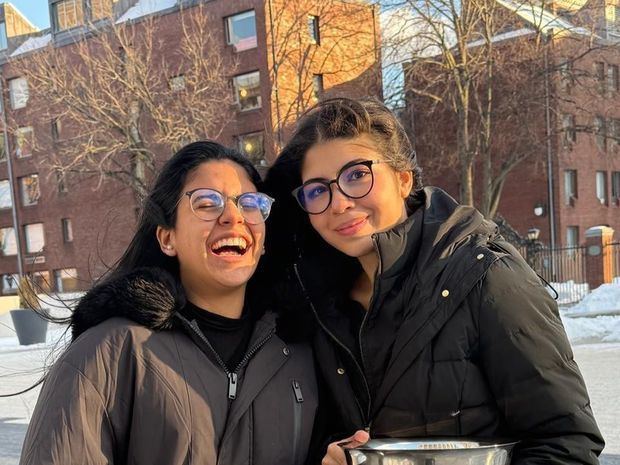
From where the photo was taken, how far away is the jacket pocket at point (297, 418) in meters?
1.99

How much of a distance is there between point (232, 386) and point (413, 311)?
0.62 metres

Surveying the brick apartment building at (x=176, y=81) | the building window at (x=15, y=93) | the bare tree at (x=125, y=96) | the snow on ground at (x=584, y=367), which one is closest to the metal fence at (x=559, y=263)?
the snow on ground at (x=584, y=367)

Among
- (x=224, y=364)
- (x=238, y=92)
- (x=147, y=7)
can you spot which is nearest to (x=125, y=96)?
(x=238, y=92)

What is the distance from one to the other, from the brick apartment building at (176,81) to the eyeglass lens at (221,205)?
1445 cm

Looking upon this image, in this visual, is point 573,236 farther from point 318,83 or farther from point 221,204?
point 221,204

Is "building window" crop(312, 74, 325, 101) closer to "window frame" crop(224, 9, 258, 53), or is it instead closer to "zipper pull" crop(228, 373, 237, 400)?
"window frame" crop(224, 9, 258, 53)

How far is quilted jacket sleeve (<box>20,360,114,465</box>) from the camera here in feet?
5.43

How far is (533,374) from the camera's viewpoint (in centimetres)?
165

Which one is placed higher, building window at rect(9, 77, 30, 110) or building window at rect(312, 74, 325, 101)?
building window at rect(9, 77, 30, 110)

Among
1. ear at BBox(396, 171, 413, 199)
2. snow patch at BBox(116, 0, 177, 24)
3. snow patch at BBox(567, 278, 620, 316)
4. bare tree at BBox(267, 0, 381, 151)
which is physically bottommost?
snow patch at BBox(567, 278, 620, 316)

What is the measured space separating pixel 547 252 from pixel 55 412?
20291 millimetres

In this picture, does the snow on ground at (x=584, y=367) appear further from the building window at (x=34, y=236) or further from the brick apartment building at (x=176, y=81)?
the building window at (x=34, y=236)

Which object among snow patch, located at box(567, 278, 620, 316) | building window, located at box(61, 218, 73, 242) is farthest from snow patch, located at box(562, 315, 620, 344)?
building window, located at box(61, 218, 73, 242)

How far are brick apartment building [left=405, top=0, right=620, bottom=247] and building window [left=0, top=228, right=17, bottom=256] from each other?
1016 inches
